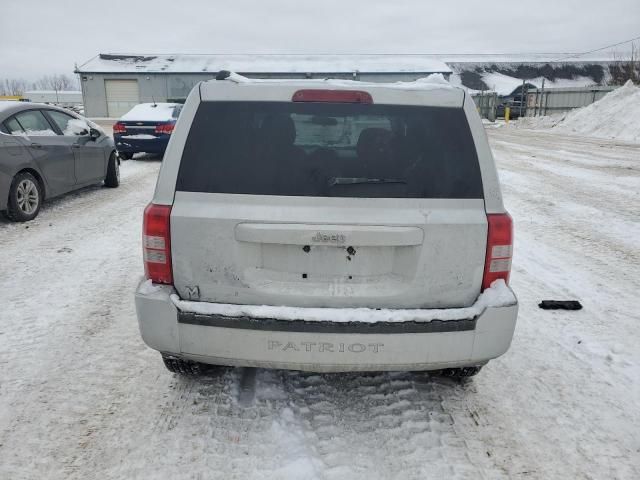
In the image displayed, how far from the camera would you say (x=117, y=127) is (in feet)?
46.2

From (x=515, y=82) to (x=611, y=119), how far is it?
28.6 metres

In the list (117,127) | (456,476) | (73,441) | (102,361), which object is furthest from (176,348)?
(117,127)

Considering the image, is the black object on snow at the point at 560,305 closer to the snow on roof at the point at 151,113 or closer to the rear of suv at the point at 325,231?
the rear of suv at the point at 325,231

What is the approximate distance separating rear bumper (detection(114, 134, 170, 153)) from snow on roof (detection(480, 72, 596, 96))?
43284 millimetres

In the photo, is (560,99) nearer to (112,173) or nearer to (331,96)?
(112,173)

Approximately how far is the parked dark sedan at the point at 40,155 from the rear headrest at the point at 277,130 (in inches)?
224

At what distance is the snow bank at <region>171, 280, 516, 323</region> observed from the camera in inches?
97.3

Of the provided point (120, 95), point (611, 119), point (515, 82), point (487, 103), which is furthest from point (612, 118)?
point (120, 95)

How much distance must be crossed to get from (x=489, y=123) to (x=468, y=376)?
40751 millimetres

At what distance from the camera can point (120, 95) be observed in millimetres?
44344

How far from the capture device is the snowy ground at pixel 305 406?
8.12 feet

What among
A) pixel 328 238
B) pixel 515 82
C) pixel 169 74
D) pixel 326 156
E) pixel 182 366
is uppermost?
pixel 169 74

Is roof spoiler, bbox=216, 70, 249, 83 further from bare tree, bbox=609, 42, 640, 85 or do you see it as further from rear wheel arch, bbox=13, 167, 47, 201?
bare tree, bbox=609, 42, 640, 85

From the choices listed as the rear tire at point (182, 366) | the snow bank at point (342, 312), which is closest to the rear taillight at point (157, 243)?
the snow bank at point (342, 312)
